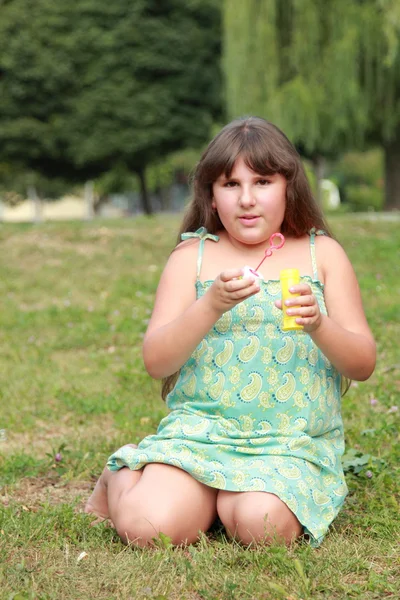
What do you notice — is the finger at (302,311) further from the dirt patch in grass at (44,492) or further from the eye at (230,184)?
the dirt patch in grass at (44,492)

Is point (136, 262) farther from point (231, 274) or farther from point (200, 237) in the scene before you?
point (231, 274)

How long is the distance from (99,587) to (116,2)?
18518 mm

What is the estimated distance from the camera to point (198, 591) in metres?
2.27

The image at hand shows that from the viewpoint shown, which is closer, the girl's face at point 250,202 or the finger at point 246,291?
the finger at point 246,291

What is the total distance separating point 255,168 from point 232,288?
538 millimetres

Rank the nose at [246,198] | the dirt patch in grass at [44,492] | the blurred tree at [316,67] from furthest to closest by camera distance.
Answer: the blurred tree at [316,67]
the dirt patch in grass at [44,492]
the nose at [246,198]

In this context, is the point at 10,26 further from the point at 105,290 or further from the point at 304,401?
the point at 304,401

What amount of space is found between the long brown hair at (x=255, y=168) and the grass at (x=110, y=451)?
2.36ft

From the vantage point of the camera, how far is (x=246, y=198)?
2768mm

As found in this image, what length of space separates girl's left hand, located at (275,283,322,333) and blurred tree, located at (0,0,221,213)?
17.2m

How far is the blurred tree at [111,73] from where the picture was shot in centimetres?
1925

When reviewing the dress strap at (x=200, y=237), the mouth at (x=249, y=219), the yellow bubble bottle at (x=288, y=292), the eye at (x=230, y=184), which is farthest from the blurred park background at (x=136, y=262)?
the eye at (x=230, y=184)

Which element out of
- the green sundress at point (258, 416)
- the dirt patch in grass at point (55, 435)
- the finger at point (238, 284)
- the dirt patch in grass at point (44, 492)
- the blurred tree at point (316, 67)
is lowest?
the dirt patch in grass at point (55, 435)

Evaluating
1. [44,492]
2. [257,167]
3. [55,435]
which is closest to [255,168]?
[257,167]
